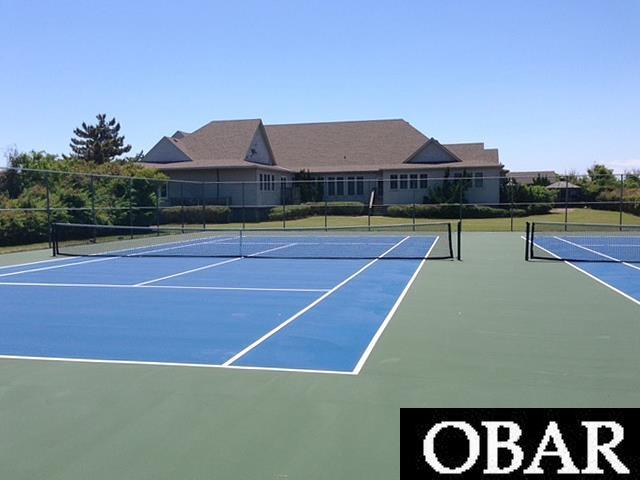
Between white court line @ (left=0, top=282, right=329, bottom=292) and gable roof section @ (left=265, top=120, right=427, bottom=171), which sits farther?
gable roof section @ (left=265, top=120, right=427, bottom=171)

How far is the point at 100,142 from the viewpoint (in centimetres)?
8019

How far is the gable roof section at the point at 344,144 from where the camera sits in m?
48.4

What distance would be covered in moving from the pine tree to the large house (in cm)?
3000

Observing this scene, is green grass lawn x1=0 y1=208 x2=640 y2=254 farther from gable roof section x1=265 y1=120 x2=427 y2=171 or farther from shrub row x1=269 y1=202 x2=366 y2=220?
gable roof section x1=265 y1=120 x2=427 y2=171

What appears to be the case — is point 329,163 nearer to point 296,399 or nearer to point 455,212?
point 455,212

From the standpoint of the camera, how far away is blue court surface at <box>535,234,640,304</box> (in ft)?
41.0

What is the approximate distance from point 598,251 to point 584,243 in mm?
3563

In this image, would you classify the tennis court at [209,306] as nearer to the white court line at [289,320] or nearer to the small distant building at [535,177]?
the white court line at [289,320]

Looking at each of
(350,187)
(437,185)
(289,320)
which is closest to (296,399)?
(289,320)

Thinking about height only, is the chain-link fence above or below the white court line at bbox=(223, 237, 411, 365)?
above

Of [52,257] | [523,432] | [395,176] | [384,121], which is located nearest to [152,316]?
[523,432]

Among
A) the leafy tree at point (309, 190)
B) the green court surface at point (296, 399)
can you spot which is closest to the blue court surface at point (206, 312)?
the green court surface at point (296, 399)

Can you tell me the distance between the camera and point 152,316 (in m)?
9.36

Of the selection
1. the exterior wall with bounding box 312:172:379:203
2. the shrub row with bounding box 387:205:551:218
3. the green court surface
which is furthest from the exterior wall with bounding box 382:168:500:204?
the green court surface
